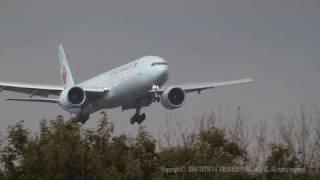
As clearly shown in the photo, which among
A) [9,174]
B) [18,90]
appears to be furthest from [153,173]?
[18,90]

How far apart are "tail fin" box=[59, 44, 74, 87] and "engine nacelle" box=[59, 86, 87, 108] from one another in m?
19.3

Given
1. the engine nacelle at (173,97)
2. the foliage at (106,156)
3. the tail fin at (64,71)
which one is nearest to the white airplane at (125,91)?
the engine nacelle at (173,97)

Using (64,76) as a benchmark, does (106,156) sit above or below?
below

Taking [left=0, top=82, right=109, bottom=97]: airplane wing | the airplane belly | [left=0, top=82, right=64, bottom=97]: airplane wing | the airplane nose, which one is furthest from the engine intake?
the airplane nose

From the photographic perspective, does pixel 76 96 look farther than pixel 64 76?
No

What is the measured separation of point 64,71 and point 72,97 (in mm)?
24919

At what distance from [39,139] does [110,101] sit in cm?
2730

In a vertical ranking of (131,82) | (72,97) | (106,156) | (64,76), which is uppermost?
(64,76)

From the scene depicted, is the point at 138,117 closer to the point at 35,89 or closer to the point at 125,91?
the point at 125,91

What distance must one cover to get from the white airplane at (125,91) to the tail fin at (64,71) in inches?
582

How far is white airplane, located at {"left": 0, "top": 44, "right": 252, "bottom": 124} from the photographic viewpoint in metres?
50.2

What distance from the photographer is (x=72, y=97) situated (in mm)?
50062

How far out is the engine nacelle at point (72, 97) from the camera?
4972 centimetres

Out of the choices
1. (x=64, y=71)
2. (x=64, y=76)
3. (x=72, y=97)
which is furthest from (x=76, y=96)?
(x=64, y=71)
